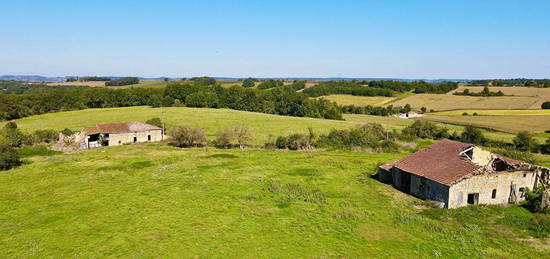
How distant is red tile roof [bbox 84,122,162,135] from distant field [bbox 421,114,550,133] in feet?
212

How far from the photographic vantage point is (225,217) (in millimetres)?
24906

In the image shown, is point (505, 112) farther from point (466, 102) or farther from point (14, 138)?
point (14, 138)

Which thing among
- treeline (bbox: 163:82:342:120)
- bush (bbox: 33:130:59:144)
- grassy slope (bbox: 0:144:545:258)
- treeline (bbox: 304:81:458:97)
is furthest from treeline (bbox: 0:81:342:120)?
grassy slope (bbox: 0:144:545:258)

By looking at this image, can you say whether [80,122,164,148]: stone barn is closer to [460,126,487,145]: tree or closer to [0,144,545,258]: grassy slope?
[0,144,545,258]: grassy slope

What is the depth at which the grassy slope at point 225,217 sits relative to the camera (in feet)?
66.4

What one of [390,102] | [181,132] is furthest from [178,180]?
[390,102]

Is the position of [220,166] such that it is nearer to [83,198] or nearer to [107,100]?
[83,198]

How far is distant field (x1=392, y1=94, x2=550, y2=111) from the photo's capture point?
91.3m

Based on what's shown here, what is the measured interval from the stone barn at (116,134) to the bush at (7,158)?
14.0 meters

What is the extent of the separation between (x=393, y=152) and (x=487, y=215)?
91.2 feet

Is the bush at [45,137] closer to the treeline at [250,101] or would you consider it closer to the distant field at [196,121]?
the distant field at [196,121]

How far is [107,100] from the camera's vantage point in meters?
103

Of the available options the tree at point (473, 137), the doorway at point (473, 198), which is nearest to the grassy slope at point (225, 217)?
the doorway at point (473, 198)

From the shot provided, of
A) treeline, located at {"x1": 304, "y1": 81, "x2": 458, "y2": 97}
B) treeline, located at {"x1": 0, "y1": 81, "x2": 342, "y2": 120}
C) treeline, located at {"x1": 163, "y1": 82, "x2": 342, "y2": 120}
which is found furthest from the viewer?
treeline, located at {"x1": 304, "y1": 81, "x2": 458, "y2": 97}
